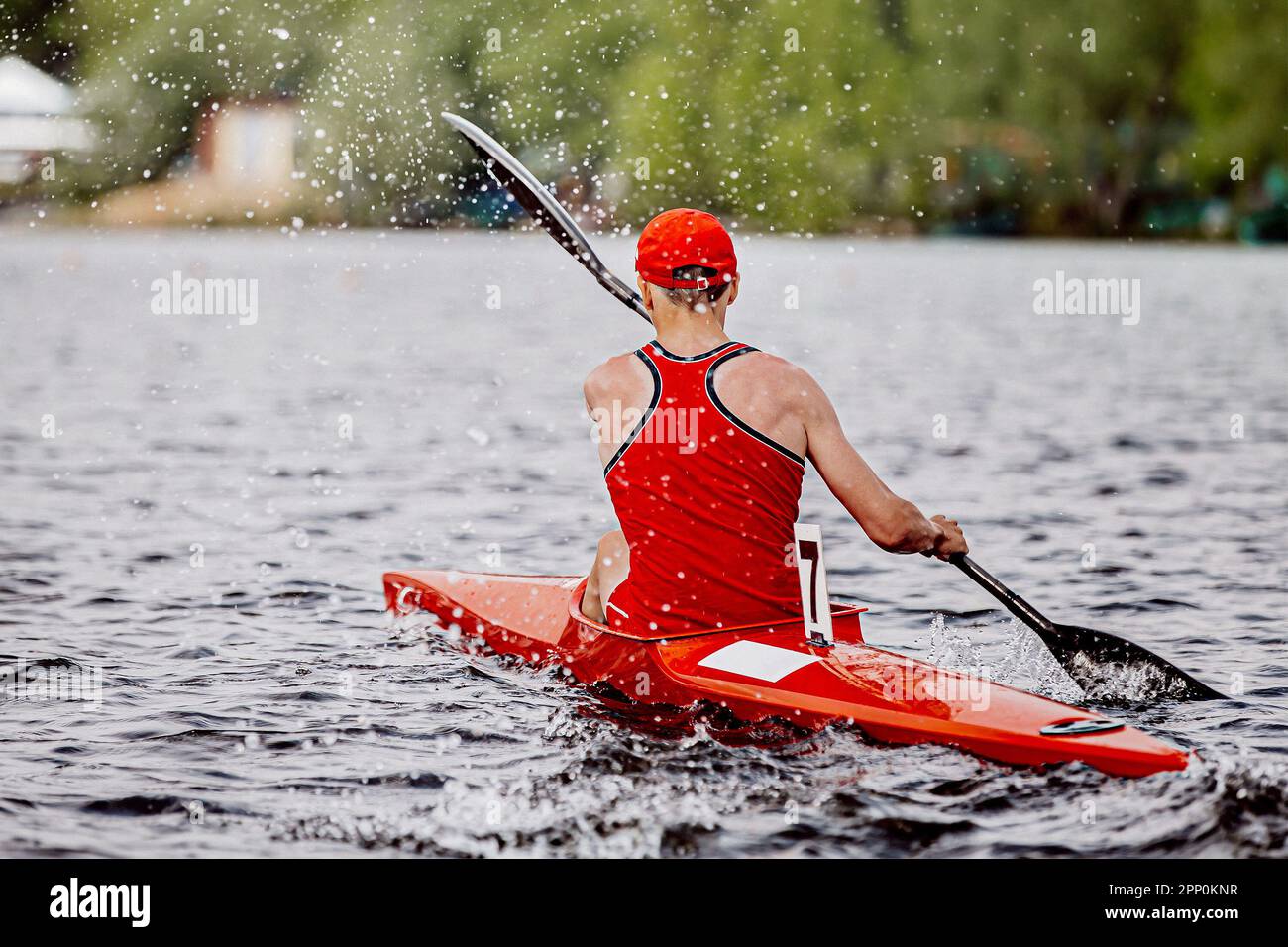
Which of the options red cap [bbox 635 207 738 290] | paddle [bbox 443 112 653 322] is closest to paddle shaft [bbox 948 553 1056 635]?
Answer: red cap [bbox 635 207 738 290]

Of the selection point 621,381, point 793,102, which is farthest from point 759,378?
point 793,102

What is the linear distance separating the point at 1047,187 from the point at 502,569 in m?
61.1

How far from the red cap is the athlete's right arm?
0.49 meters

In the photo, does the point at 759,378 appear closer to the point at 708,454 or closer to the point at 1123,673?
the point at 708,454

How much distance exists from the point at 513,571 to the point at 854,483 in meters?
4.59

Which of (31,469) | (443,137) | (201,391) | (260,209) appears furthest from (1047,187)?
(31,469)

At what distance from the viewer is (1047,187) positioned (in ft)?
222

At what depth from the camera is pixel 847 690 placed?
239 inches

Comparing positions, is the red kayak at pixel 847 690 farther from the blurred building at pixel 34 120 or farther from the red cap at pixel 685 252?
the blurred building at pixel 34 120

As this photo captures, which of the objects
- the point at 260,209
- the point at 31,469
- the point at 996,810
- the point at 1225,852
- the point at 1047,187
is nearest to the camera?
the point at 1225,852

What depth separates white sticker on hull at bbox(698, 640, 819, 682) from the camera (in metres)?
6.17
